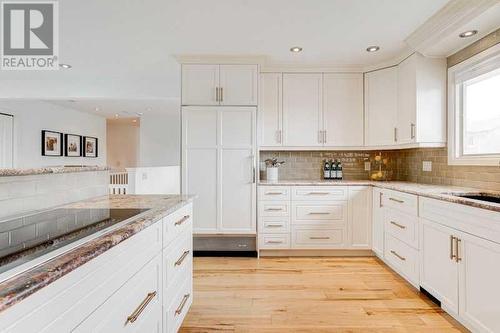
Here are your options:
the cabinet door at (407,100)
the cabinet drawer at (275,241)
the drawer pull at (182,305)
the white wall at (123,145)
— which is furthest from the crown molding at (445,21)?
the white wall at (123,145)

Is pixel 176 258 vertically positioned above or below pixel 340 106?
below

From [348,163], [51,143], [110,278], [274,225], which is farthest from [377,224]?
[51,143]

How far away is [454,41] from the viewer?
8.57 ft

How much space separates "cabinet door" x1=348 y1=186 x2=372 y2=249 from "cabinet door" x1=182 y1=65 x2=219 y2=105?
6.40 feet

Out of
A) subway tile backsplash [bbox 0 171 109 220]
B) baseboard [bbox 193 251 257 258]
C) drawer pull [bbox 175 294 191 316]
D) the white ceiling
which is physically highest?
the white ceiling

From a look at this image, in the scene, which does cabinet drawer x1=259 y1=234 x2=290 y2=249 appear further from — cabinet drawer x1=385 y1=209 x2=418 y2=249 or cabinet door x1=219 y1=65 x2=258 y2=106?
cabinet door x1=219 y1=65 x2=258 y2=106

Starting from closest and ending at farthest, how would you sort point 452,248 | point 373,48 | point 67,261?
point 67,261
point 452,248
point 373,48

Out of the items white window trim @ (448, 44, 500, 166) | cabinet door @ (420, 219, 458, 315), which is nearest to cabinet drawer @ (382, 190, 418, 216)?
cabinet door @ (420, 219, 458, 315)

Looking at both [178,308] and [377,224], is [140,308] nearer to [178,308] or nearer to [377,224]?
[178,308]

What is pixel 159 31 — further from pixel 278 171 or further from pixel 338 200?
pixel 338 200

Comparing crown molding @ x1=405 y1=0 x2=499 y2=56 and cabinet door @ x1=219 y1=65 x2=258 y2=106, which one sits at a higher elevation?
crown molding @ x1=405 y1=0 x2=499 y2=56

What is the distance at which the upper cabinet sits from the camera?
3355mm

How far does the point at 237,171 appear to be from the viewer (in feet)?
11.1

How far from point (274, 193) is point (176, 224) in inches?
69.7
